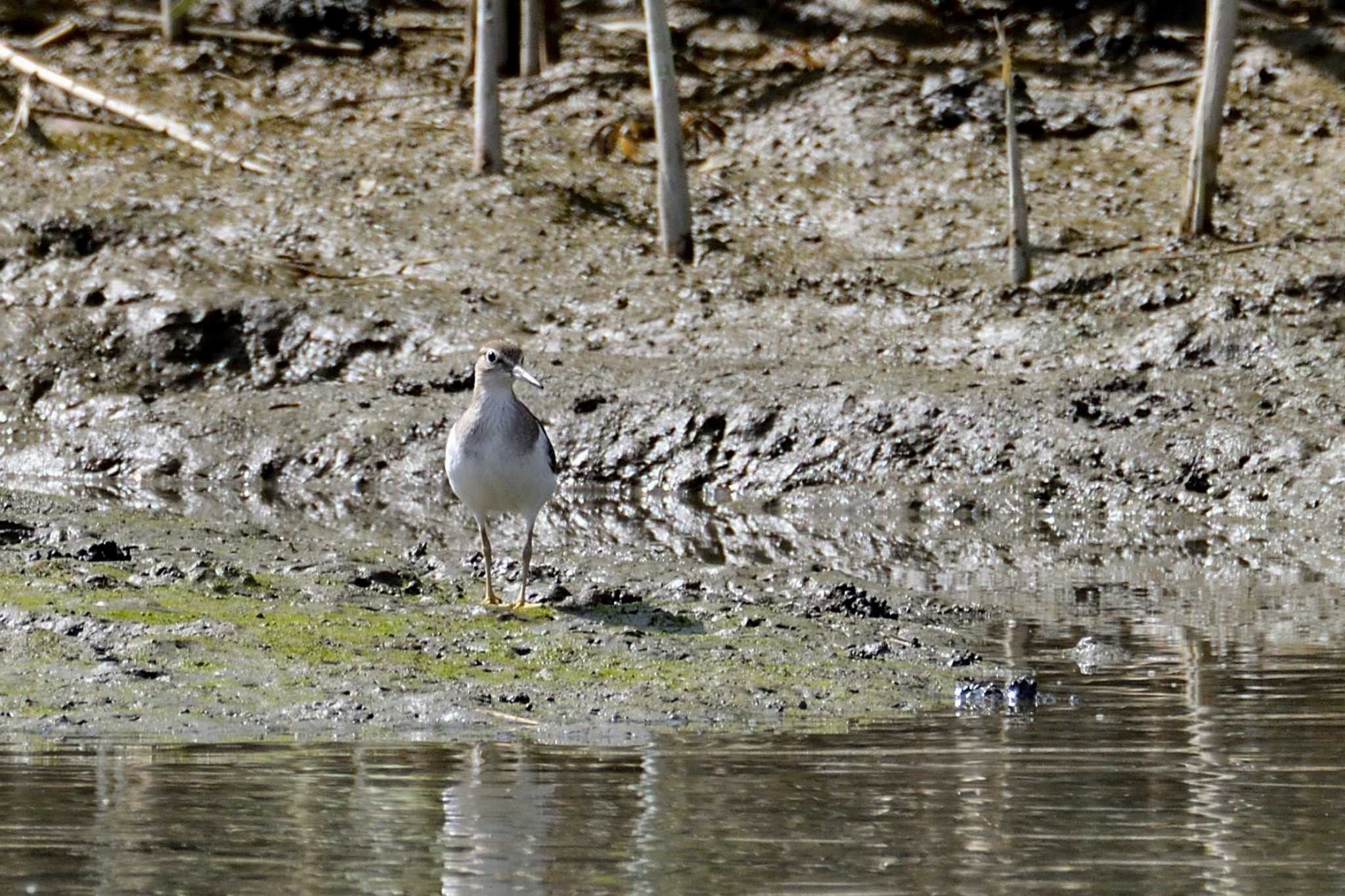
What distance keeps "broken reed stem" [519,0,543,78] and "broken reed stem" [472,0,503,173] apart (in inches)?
81.7

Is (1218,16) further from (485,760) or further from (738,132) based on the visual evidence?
(485,760)

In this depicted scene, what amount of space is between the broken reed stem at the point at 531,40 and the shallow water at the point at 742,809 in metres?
19.1

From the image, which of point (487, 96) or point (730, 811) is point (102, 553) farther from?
point (487, 96)

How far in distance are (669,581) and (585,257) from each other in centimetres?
1127

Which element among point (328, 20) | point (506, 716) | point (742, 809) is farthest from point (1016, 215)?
point (742, 809)

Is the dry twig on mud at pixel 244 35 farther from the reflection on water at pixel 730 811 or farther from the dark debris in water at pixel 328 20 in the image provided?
the reflection on water at pixel 730 811

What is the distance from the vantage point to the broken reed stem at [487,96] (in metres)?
22.6

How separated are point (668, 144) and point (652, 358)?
9.42 feet

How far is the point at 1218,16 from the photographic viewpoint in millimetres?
20312

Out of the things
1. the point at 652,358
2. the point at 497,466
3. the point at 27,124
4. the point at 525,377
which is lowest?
the point at 497,466

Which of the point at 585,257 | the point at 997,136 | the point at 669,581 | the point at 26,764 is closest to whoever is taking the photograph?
the point at 26,764

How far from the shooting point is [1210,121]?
20.5 m

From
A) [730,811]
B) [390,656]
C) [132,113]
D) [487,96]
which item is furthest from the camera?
[132,113]

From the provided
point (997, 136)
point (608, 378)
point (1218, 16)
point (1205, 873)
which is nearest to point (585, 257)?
point (608, 378)
